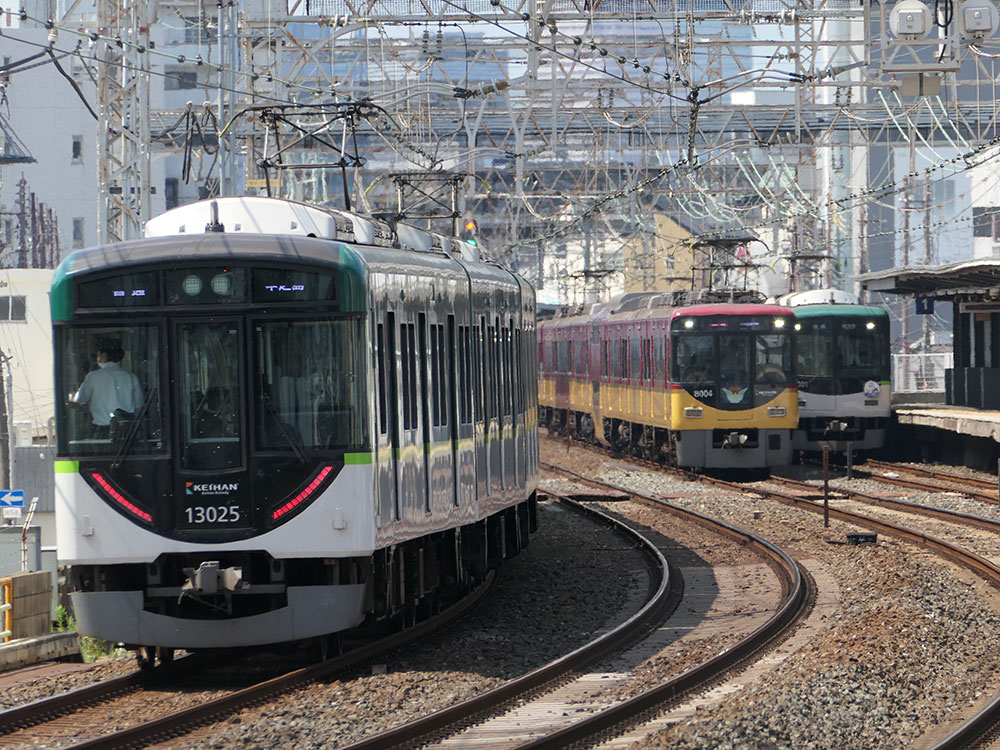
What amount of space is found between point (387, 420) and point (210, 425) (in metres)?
1.12

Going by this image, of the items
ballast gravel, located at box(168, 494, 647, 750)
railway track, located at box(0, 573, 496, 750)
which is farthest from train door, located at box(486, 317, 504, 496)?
railway track, located at box(0, 573, 496, 750)

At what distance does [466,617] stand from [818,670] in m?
3.39

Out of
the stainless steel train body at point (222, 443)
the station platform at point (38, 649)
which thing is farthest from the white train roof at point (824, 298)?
the stainless steel train body at point (222, 443)

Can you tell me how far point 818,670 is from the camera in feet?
32.0

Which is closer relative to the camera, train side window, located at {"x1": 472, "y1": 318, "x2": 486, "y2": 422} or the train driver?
the train driver

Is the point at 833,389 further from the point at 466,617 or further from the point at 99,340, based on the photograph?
the point at 99,340

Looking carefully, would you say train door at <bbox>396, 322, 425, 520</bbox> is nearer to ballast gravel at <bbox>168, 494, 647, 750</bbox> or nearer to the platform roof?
ballast gravel at <bbox>168, 494, 647, 750</bbox>

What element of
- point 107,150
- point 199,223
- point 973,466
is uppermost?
point 107,150

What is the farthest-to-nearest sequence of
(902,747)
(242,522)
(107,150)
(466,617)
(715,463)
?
1. (715,463)
2. (107,150)
3. (466,617)
4. (242,522)
5. (902,747)

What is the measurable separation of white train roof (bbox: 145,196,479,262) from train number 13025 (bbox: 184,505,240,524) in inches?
71.6

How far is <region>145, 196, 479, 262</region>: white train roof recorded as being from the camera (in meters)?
10.5

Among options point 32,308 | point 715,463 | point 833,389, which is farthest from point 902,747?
point 32,308

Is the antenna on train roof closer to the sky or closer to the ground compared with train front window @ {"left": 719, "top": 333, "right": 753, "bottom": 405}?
closer to the sky

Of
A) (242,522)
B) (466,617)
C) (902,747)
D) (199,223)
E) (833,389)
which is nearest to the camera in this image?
(902,747)
